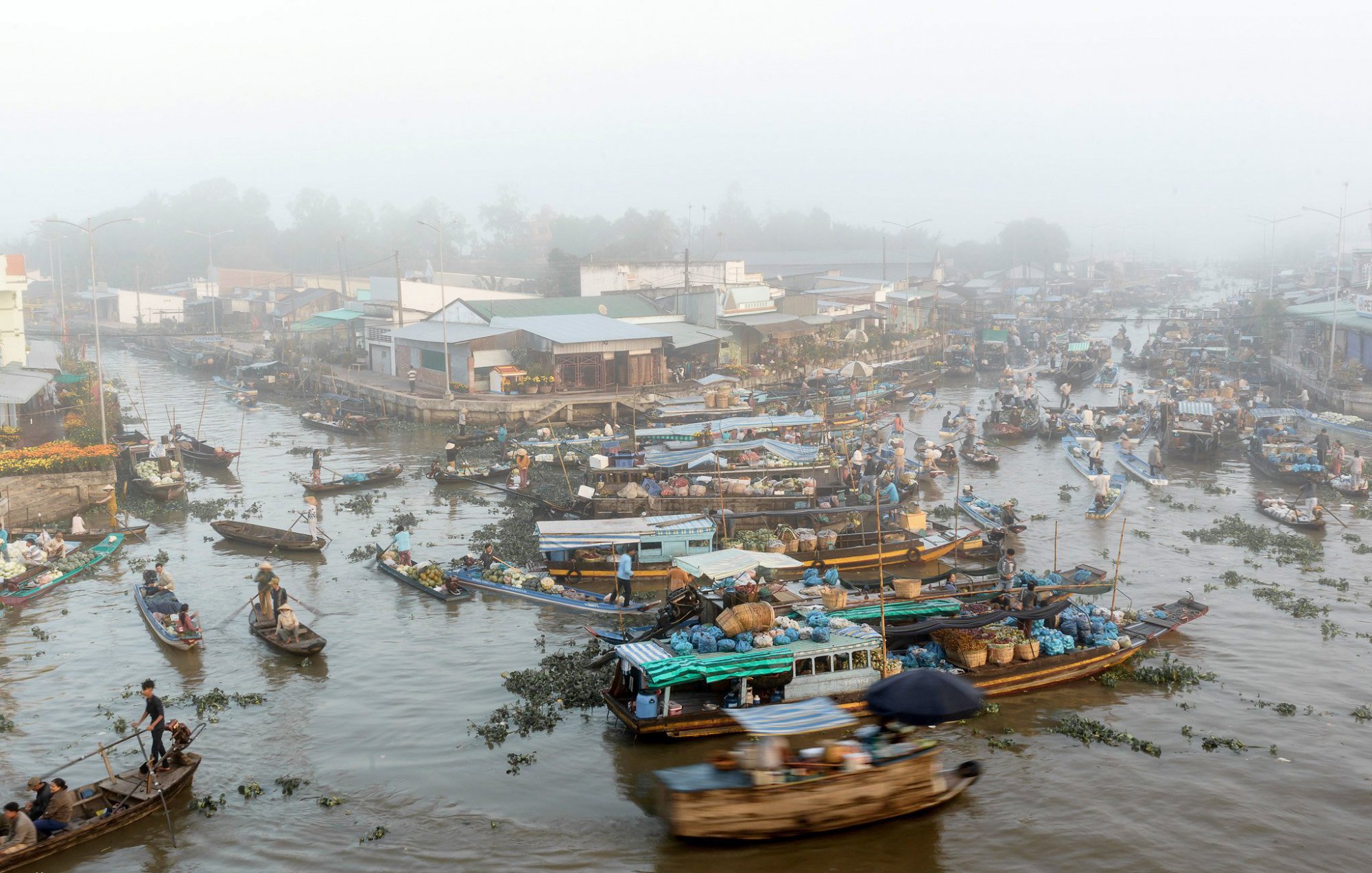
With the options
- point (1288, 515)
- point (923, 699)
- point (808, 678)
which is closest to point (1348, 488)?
point (1288, 515)

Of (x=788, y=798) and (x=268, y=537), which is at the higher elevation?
(x=788, y=798)

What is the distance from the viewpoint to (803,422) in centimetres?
3812

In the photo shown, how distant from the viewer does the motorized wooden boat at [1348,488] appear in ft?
110

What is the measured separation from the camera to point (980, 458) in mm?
39500

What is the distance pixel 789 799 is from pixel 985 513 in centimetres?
1881

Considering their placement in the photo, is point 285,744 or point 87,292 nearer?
point 285,744

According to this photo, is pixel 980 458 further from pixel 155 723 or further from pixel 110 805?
pixel 110 805

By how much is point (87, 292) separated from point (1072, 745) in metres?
107

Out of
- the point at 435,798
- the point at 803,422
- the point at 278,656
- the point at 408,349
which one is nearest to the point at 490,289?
the point at 408,349

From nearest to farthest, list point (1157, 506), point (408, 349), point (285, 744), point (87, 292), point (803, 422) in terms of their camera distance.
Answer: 1. point (285, 744)
2. point (1157, 506)
3. point (803, 422)
4. point (408, 349)
5. point (87, 292)

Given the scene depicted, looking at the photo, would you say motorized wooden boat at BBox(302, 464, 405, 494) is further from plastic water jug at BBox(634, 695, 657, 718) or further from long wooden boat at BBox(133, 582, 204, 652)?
plastic water jug at BBox(634, 695, 657, 718)

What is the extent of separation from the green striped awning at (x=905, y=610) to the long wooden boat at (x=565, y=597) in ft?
17.2

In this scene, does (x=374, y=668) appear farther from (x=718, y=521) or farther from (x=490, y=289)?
(x=490, y=289)

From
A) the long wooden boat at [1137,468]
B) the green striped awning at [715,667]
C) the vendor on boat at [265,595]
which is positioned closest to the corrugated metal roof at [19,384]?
the vendor on boat at [265,595]
